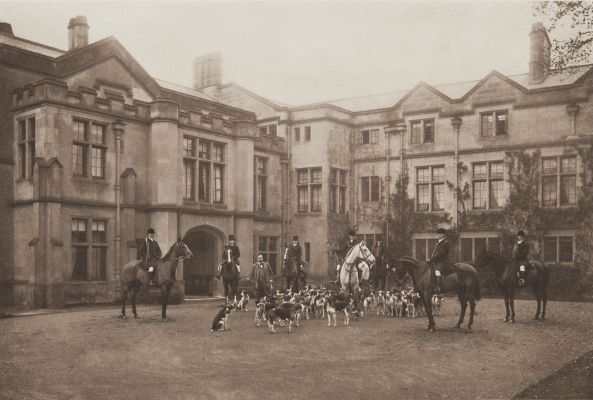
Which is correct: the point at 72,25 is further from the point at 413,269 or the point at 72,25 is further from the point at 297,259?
the point at 413,269

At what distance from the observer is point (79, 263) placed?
2339 centimetres

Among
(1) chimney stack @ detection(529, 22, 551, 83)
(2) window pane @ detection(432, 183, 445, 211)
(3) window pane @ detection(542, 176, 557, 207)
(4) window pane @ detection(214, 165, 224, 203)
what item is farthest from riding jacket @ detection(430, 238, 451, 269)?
(1) chimney stack @ detection(529, 22, 551, 83)

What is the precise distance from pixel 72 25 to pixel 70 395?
23519 mm

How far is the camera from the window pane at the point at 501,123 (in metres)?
30.7

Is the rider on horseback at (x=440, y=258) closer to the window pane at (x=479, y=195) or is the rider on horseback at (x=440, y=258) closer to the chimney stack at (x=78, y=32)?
the window pane at (x=479, y=195)

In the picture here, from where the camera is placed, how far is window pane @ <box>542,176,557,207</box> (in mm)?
29000

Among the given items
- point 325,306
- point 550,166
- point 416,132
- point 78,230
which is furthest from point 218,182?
point 550,166

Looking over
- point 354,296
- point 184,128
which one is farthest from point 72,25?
point 354,296

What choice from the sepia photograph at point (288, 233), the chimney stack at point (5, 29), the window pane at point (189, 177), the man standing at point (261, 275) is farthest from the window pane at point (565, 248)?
the chimney stack at point (5, 29)

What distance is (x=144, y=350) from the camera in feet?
40.2

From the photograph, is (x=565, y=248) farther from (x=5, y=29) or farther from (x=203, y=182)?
(x=5, y=29)

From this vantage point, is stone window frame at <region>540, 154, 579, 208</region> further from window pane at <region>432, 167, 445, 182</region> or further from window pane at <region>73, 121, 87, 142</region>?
window pane at <region>73, 121, 87, 142</region>

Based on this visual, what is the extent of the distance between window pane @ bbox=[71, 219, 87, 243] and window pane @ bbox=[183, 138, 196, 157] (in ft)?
18.0

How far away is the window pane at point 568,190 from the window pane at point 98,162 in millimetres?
20653
